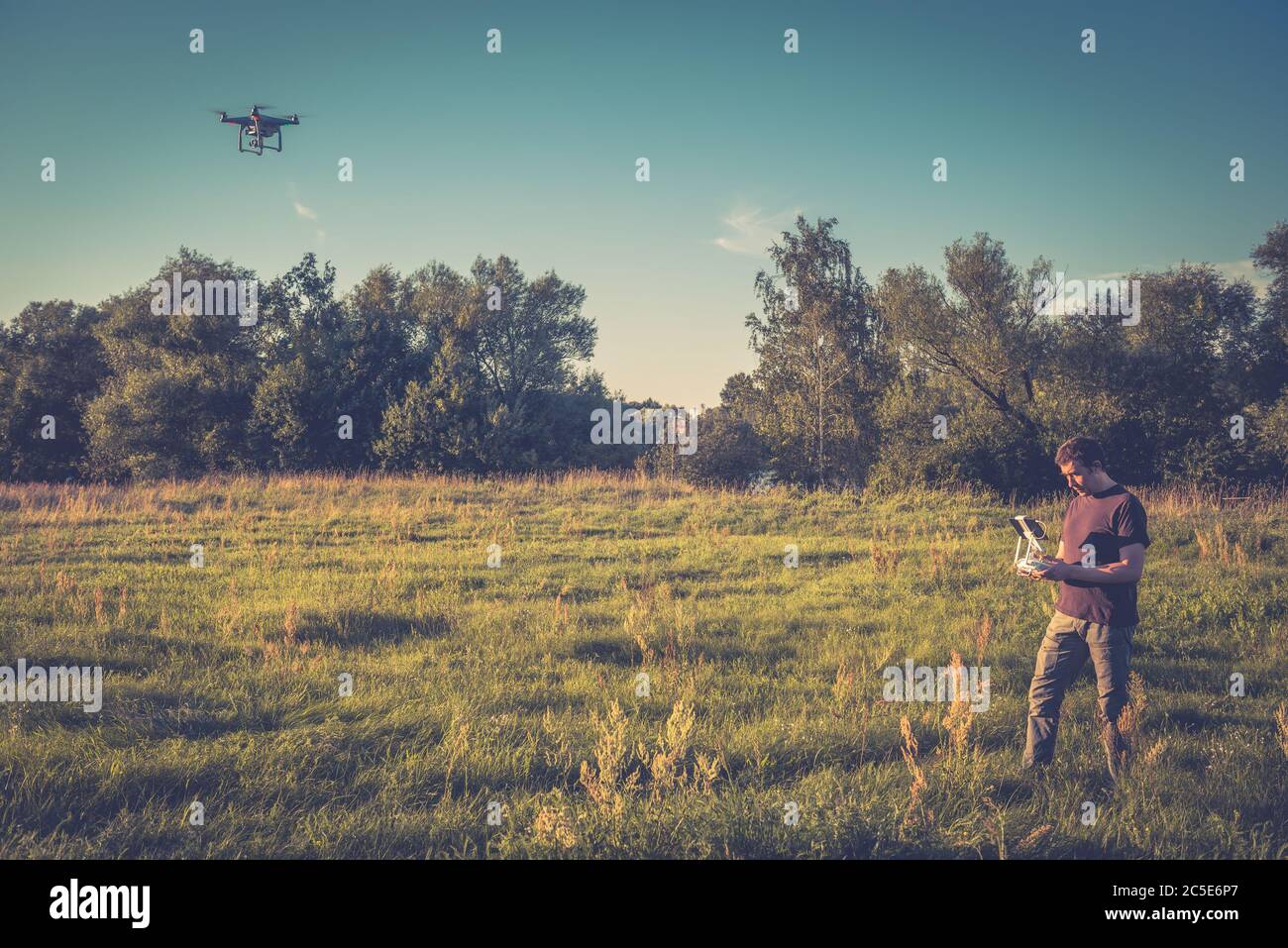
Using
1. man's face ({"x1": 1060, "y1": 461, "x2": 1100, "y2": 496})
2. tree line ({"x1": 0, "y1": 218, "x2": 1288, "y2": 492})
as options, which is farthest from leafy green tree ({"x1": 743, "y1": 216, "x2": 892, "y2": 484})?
man's face ({"x1": 1060, "y1": 461, "x2": 1100, "y2": 496})

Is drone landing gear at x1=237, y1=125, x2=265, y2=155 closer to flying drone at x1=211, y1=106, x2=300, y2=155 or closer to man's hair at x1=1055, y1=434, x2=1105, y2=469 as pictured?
flying drone at x1=211, y1=106, x2=300, y2=155

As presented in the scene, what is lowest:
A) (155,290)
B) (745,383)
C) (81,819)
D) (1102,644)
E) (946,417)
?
(81,819)

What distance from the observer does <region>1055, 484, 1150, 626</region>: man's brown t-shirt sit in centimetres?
529

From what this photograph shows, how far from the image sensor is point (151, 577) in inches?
443

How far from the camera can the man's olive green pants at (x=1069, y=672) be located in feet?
17.5

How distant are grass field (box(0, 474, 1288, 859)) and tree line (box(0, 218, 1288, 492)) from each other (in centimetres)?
1604

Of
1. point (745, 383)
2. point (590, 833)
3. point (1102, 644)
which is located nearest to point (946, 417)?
point (745, 383)

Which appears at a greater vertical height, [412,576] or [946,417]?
[946,417]

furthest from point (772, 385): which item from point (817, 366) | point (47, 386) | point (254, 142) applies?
point (47, 386)

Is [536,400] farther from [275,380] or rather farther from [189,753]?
[189,753]

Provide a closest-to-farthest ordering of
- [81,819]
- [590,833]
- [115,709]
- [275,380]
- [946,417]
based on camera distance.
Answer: [590,833], [81,819], [115,709], [946,417], [275,380]

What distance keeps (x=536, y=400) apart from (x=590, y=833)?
3796 centimetres

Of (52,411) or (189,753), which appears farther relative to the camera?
(52,411)

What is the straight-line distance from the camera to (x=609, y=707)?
6312 millimetres
